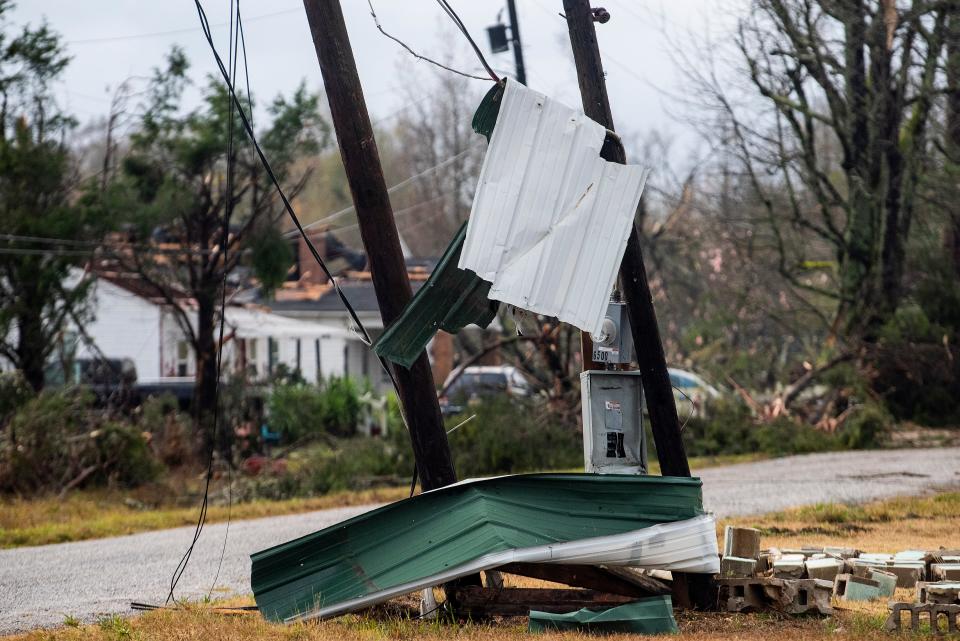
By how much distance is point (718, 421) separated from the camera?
74.7ft

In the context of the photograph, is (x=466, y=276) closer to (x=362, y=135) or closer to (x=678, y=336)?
(x=362, y=135)

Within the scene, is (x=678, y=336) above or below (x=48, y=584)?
above

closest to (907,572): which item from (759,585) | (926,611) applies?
(759,585)

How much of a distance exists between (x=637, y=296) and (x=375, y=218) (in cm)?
182

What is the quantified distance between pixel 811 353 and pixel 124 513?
1669 centimetres

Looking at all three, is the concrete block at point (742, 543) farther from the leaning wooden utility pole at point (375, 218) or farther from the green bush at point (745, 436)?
the green bush at point (745, 436)

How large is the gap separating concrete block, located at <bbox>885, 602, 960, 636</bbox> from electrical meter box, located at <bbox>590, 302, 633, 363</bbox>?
2.29 meters

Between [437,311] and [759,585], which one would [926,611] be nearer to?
[759,585]

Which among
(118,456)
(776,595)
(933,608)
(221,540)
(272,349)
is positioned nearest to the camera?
(933,608)

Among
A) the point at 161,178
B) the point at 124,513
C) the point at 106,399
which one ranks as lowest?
the point at 124,513

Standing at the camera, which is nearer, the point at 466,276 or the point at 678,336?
the point at 466,276

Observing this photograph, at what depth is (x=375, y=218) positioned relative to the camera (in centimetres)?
780

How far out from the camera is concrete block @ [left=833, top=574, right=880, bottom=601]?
8172mm

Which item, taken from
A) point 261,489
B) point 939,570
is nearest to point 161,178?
point 261,489
